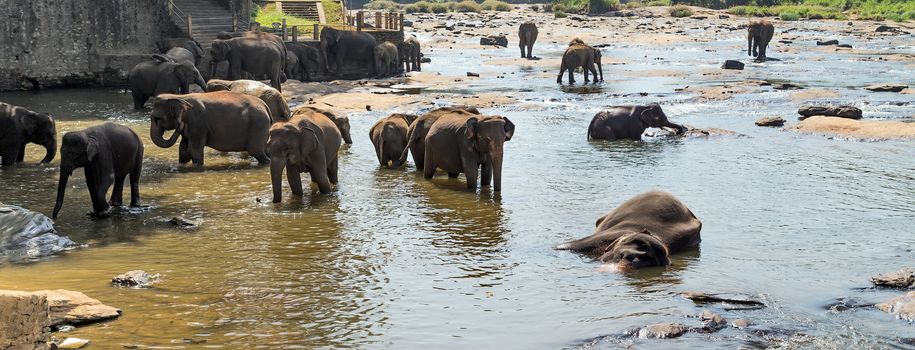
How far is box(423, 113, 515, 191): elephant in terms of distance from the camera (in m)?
16.1

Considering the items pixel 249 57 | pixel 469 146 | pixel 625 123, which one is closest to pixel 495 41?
pixel 249 57

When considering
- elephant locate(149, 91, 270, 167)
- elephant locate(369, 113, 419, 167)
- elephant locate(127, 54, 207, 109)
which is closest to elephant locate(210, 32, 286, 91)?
elephant locate(127, 54, 207, 109)

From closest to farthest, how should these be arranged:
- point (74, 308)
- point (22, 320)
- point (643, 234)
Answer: point (22, 320) → point (74, 308) → point (643, 234)

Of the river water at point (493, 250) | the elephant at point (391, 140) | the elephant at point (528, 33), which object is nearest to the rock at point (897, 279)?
the river water at point (493, 250)

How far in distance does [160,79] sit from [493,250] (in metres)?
16.6

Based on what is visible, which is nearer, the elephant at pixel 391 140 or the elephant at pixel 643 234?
the elephant at pixel 643 234

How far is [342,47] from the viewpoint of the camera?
4019 centimetres

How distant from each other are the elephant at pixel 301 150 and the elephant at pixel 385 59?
929 inches

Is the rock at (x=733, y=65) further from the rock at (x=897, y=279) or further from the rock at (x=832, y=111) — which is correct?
the rock at (x=897, y=279)

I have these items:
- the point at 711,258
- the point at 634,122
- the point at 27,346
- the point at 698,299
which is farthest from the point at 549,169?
the point at 27,346

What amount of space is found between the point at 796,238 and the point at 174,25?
2689cm

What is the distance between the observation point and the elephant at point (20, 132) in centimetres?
1809

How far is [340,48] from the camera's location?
40.2 metres

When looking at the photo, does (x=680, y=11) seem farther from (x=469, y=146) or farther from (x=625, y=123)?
(x=469, y=146)
